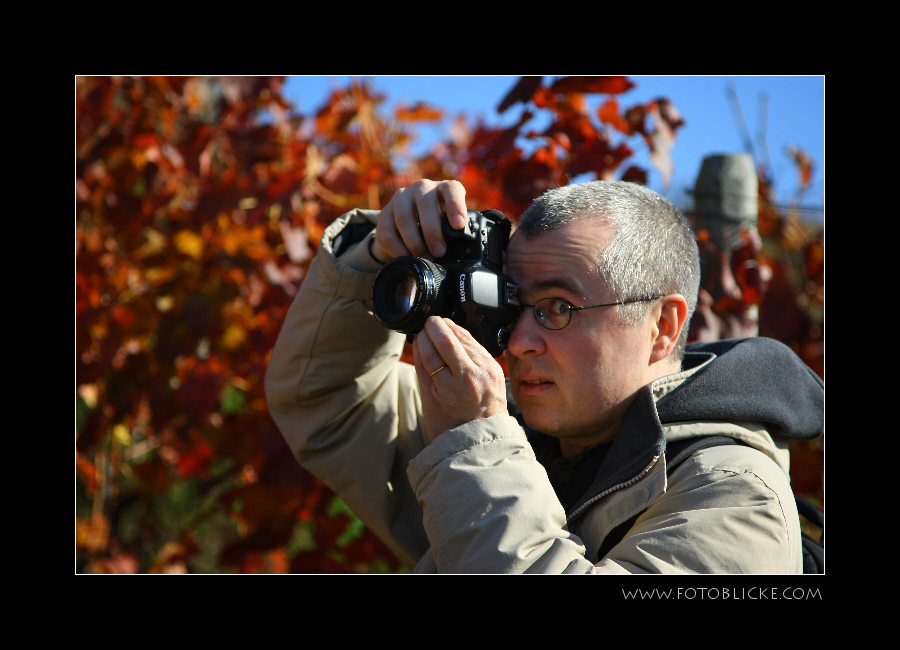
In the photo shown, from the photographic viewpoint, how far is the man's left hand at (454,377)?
1471 mm

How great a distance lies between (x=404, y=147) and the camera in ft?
11.3

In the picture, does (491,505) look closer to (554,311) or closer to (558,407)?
(558,407)

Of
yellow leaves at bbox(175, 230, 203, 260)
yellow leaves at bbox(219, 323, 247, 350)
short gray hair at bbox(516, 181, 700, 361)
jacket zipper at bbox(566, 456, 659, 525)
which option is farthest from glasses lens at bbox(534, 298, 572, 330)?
yellow leaves at bbox(175, 230, 203, 260)

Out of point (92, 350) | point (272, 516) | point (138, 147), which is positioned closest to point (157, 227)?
point (138, 147)

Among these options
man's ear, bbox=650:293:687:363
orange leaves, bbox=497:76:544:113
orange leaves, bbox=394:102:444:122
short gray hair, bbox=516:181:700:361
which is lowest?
man's ear, bbox=650:293:687:363

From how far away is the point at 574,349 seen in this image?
1.67 metres

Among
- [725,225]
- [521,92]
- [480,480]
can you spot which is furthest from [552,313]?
[725,225]

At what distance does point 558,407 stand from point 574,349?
14 centimetres

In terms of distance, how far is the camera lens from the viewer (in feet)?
5.17

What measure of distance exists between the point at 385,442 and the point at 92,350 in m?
1.30

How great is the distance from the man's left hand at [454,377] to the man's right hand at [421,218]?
0.28 meters

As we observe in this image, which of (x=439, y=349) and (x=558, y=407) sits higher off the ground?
(x=439, y=349)

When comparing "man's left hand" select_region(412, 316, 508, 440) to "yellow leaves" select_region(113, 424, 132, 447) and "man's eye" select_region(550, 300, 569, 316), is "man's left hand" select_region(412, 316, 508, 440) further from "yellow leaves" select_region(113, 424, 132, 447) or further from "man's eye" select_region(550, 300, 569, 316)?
"yellow leaves" select_region(113, 424, 132, 447)

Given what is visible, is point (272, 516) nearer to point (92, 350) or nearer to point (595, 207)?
point (92, 350)
